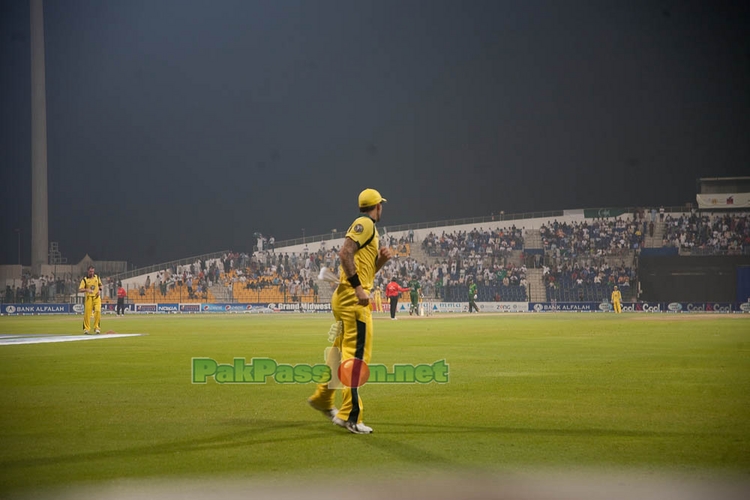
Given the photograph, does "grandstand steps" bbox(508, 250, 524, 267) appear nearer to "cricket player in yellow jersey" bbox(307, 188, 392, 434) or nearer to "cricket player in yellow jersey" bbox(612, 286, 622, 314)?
"cricket player in yellow jersey" bbox(612, 286, 622, 314)

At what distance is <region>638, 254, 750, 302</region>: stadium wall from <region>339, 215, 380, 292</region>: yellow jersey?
49201 millimetres

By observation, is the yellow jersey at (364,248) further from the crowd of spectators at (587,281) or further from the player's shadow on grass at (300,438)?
the crowd of spectators at (587,281)

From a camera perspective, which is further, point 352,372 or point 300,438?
point 352,372

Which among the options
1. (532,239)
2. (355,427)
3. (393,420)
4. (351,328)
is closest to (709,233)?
(532,239)

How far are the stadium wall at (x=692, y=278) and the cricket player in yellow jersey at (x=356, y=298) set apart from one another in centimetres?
4926

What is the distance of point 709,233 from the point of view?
192ft

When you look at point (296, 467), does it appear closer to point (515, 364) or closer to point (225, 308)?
point (515, 364)

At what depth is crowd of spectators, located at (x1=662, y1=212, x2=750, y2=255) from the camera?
A: 5459cm

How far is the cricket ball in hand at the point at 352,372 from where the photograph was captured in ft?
28.7

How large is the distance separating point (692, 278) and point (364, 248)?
49917mm

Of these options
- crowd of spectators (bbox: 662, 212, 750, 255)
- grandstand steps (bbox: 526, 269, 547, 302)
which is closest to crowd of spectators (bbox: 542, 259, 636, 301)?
grandstand steps (bbox: 526, 269, 547, 302)

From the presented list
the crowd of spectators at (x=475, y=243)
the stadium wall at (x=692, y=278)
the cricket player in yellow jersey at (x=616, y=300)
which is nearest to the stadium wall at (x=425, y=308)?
the stadium wall at (x=692, y=278)

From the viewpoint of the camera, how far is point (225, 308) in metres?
58.8

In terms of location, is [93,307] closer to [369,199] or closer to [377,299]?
[369,199]
